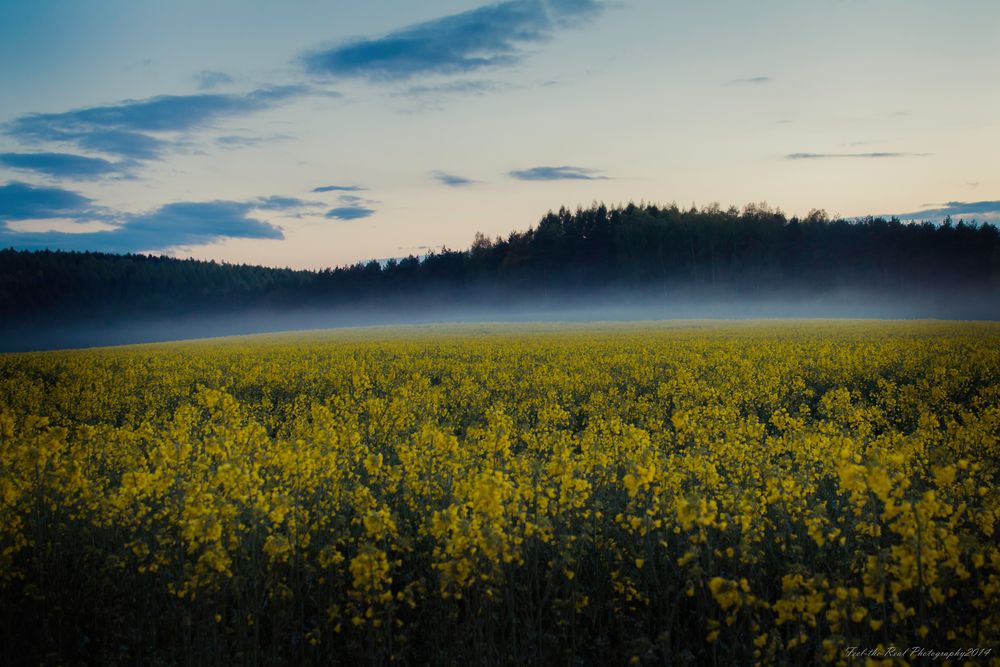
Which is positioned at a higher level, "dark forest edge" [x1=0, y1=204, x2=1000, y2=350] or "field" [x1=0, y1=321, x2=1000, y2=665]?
"dark forest edge" [x1=0, y1=204, x2=1000, y2=350]

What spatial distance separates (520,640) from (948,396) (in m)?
14.4

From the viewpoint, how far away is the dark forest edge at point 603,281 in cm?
8431

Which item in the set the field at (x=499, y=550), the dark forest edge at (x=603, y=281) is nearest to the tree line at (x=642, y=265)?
the dark forest edge at (x=603, y=281)

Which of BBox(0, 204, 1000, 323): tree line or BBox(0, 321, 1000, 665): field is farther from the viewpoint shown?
BBox(0, 204, 1000, 323): tree line

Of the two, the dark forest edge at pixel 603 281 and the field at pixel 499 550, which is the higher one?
the dark forest edge at pixel 603 281

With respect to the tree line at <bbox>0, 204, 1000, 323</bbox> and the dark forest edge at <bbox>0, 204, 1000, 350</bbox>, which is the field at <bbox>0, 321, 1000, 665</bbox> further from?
the tree line at <bbox>0, 204, 1000, 323</bbox>

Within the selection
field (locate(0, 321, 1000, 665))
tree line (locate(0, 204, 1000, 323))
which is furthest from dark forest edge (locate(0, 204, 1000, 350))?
field (locate(0, 321, 1000, 665))

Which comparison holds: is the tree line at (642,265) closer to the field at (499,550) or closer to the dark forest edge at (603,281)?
the dark forest edge at (603,281)

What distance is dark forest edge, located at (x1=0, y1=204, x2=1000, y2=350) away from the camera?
277 ft

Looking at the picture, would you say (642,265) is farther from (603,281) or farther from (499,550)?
(499,550)

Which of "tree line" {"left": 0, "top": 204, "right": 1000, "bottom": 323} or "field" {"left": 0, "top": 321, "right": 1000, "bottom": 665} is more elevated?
"tree line" {"left": 0, "top": 204, "right": 1000, "bottom": 323}

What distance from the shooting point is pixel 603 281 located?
96.8 metres

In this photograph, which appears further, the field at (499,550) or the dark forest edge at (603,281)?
the dark forest edge at (603,281)

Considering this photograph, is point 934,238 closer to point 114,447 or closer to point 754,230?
point 754,230
